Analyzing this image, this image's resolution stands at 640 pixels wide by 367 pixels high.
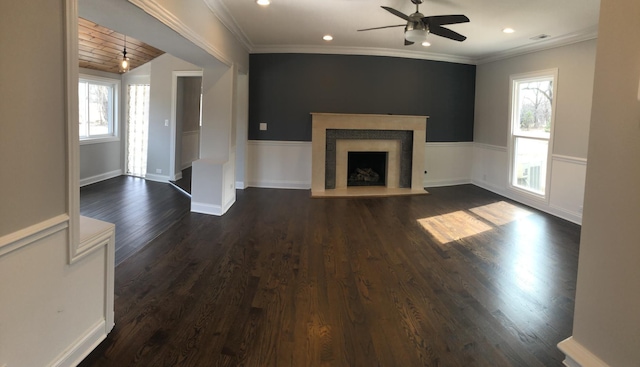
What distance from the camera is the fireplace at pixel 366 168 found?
24.4ft

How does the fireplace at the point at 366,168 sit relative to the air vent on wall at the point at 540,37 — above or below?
below

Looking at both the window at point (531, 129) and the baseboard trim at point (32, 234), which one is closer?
the baseboard trim at point (32, 234)

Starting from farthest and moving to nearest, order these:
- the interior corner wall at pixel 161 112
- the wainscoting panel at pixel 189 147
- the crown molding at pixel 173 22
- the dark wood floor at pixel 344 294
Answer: the wainscoting panel at pixel 189 147
the interior corner wall at pixel 161 112
the crown molding at pixel 173 22
the dark wood floor at pixel 344 294

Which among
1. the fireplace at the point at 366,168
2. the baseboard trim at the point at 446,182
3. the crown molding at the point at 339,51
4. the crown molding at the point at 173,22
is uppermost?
the crown molding at the point at 339,51

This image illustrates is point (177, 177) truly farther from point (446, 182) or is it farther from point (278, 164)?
point (446, 182)

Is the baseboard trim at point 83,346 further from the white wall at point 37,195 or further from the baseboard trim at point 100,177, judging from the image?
the baseboard trim at point 100,177

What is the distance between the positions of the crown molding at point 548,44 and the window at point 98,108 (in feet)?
24.2

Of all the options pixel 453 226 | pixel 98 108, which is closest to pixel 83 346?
pixel 453 226

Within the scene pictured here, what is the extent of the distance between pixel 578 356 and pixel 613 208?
67 centimetres

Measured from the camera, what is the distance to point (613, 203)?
4.99ft

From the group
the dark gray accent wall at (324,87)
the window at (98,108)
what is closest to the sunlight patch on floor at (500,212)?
the dark gray accent wall at (324,87)

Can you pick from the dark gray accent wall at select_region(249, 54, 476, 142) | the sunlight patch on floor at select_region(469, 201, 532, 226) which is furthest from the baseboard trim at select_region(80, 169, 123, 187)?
the sunlight patch on floor at select_region(469, 201, 532, 226)

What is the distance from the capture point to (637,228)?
1.42 metres

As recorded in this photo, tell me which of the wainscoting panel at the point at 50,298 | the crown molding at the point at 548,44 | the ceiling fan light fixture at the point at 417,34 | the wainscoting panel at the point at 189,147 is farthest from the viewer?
the wainscoting panel at the point at 189,147
